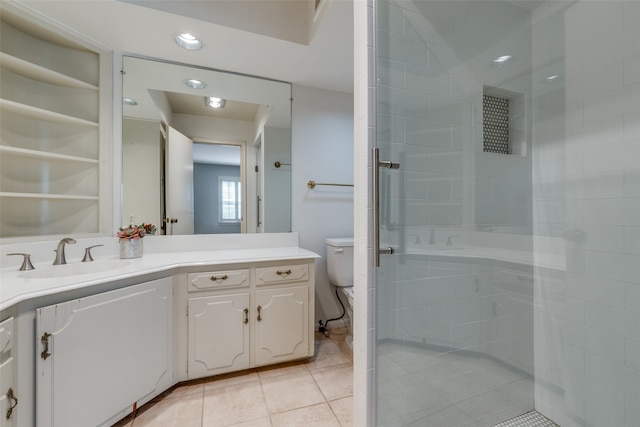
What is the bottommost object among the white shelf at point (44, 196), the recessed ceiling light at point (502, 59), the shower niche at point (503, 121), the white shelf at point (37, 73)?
the white shelf at point (44, 196)

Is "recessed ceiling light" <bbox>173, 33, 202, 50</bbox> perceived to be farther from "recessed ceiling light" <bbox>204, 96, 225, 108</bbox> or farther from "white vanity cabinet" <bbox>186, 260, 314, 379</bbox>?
"white vanity cabinet" <bbox>186, 260, 314, 379</bbox>

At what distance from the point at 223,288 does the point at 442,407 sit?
1.31 m

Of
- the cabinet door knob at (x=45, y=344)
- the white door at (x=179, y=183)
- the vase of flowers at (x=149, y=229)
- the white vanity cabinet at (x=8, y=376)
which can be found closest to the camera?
the white vanity cabinet at (x=8, y=376)

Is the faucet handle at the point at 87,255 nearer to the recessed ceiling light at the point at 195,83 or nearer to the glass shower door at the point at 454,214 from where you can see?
the recessed ceiling light at the point at 195,83

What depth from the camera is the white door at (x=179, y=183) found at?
1963 millimetres

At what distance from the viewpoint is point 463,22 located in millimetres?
1259

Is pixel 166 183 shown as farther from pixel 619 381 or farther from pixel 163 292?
pixel 619 381

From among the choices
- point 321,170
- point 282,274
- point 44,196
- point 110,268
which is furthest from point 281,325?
point 44,196

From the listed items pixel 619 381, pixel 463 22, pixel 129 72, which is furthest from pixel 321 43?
pixel 619 381

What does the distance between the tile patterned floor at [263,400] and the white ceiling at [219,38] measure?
7.11ft

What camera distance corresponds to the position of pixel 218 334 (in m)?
1.63

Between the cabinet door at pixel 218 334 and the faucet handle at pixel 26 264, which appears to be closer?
the faucet handle at pixel 26 264

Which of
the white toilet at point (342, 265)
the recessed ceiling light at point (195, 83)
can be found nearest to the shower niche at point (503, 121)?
the white toilet at point (342, 265)

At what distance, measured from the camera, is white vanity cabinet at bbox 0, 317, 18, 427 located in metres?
0.91
